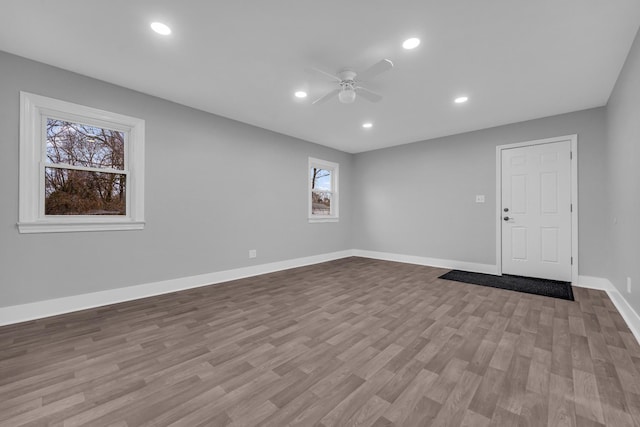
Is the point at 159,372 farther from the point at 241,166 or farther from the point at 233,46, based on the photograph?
the point at 241,166

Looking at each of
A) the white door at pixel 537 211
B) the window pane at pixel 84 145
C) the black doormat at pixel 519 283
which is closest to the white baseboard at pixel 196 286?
the black doormat at pixel 519 283

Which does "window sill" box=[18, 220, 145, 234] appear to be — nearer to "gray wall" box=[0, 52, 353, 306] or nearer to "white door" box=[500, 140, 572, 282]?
"gray wall" box=[0, 52, 353, 306]

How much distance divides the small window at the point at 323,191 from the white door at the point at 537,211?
10.8 ft

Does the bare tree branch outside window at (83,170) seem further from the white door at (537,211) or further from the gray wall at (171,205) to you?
the white door at (537,211)

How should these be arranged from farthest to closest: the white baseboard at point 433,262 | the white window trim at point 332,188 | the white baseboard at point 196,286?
the white window trim at point 332,188 < the white baseboard at point 433,262 < the white baseboard at point 196,286

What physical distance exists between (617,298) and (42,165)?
6.54m

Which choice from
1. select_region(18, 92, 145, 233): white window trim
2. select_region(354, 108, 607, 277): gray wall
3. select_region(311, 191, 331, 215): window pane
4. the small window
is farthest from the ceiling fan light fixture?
select_region(354, 108, 607, 277): gray wall

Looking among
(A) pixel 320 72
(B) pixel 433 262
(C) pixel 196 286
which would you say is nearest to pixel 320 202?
(B) pixel 433 262

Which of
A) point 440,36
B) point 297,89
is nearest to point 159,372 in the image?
point 297,89

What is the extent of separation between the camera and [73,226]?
9.48 ft

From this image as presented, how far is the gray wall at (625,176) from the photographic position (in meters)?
2.33

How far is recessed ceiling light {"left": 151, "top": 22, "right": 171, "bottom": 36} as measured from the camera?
2.16 m

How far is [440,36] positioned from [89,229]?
4051 mm

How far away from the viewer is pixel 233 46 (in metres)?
2.44
